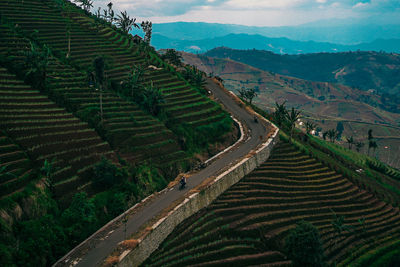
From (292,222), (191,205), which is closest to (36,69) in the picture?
(191,205)

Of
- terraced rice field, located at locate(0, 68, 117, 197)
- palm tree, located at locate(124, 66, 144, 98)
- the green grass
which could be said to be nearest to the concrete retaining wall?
terraced rice field, located at locate(0, 68, 117, 197)

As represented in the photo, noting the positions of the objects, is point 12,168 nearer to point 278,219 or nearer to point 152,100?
point 152,100

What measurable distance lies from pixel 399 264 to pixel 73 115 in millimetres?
45768

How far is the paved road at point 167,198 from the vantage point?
24.7m

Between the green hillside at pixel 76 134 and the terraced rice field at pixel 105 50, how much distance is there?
328 mm

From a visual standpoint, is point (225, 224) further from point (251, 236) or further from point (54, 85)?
point (54, 85)

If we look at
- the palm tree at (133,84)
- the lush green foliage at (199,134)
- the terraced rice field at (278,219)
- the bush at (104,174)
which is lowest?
the terraced rice field at (278,219)

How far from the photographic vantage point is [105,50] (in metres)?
66.2

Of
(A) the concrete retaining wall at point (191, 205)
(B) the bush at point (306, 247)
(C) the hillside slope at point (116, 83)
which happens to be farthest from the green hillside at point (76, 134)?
(B) the bush at point (306, 247)

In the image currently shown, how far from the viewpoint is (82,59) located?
192 ft

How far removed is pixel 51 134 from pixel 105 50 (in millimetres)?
Result: 36631

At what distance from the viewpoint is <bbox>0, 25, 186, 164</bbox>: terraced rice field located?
130 ft

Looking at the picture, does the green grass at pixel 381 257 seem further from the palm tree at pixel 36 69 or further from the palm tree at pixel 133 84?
the palm tree at pixel 36 69

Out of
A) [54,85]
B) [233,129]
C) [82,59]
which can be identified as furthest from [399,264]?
[82,59]
